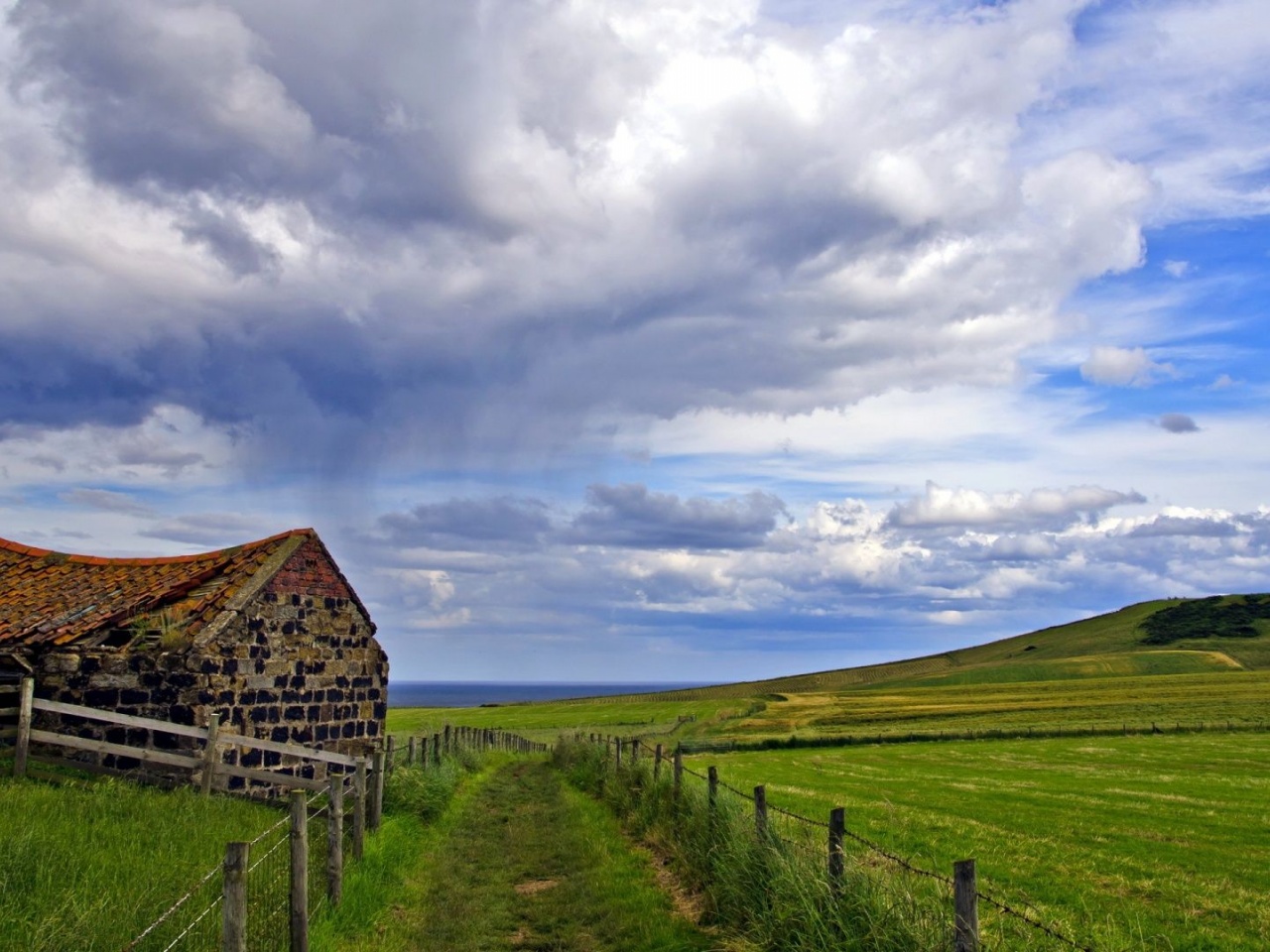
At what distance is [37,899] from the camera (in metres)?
8.64

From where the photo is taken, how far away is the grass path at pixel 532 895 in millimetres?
10992

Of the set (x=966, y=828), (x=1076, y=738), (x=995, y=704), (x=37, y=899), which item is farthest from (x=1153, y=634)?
(x=37, y=899)

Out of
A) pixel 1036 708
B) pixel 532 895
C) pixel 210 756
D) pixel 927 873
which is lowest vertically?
pixel 1036 708

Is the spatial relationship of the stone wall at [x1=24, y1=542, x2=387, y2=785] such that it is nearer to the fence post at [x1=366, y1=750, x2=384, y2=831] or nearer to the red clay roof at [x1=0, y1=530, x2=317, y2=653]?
the red clay roof at [x1=0, y1=530, x2=317, y2=653]

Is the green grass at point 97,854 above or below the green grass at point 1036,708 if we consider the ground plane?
above

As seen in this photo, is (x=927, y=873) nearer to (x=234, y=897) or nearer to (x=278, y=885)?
(x=234, y=897)

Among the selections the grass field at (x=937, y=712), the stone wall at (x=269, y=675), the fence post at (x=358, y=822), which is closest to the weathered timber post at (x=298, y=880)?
the fence post at (x=358, y=822)

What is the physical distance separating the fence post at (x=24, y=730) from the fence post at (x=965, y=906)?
15.7m

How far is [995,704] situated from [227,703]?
77378 millimetres

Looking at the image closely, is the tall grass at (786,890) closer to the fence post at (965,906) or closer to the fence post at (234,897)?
the fence post at (965,906)

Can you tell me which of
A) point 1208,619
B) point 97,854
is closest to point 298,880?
point 97,854

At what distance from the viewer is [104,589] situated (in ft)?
70.8

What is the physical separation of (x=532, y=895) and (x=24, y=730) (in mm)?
9691

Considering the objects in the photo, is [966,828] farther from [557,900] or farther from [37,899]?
[37,899]
